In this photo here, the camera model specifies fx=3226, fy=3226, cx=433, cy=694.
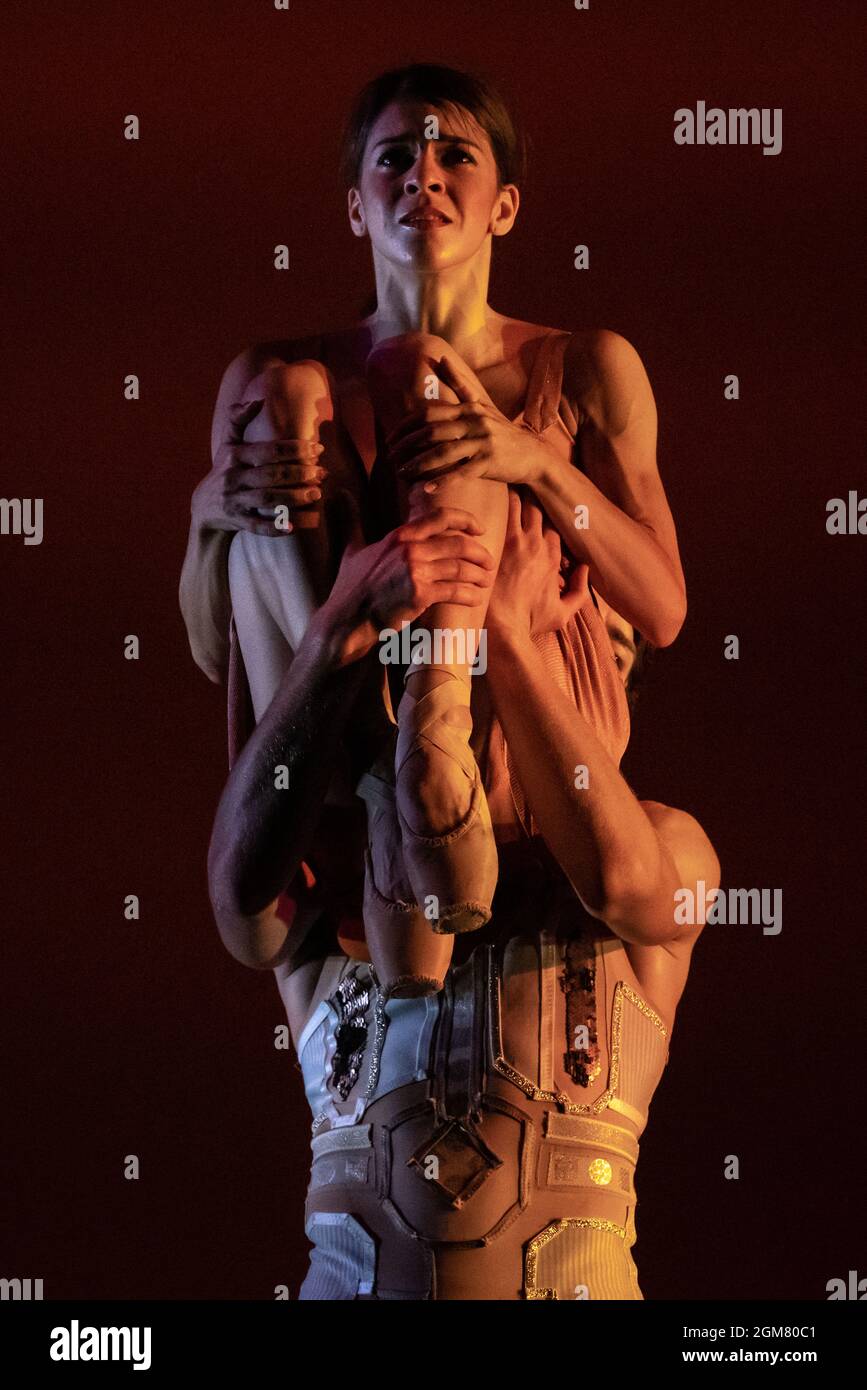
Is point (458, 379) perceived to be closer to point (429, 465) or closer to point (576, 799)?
point (429, 465)

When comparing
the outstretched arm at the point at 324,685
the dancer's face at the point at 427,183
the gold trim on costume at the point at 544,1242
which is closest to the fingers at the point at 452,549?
the outstretched arm at the point at 324,685

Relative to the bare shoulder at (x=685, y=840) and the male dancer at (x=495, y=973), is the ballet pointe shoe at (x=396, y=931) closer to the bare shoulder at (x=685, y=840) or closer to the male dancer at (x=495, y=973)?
the male dancer at (x=495, y=973)

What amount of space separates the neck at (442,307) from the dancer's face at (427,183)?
0.02 m

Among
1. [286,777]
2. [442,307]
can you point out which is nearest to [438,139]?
[442,307]

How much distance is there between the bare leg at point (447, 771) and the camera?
2.79 metres

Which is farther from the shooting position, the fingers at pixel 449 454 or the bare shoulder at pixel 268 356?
the bare shoulder at pixel 268 356

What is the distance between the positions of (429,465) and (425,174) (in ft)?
1.04

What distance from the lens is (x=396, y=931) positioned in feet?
9.41

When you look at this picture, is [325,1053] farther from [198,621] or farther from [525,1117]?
[198,621]

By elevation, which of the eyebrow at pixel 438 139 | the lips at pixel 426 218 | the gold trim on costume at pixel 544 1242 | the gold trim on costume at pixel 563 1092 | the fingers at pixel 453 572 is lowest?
the gold trim on costume at pixel 544 1242

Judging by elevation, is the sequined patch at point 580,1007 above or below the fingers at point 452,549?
below

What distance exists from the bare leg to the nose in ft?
1.04

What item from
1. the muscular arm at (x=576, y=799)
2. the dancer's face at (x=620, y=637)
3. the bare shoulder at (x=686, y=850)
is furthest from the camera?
the dancer's face at (x=620, y=637)

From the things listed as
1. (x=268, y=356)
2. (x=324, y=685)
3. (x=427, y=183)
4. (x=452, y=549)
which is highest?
(x=427, y=183)
